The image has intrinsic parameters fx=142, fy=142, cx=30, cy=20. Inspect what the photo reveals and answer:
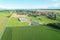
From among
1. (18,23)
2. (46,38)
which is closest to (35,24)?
(18,23)

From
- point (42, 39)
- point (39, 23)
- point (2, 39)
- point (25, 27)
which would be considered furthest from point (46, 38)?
point (39, 23)

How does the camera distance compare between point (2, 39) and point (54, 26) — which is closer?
point (2, 39)

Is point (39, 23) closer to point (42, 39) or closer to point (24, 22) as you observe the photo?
point (24, 22)

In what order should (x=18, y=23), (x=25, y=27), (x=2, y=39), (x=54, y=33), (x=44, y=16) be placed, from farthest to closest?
(x=44, y=16) < (x=18, y=23) < (x=25, y=27) < (x=54, y=33) < (x=2, y=39)

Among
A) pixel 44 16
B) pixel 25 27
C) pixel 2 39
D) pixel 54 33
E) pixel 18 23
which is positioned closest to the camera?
pixel 2 39

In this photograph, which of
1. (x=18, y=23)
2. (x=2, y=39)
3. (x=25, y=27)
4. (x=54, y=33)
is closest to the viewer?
(x=2, y=39)

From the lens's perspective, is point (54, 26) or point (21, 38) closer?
point (21, 38)

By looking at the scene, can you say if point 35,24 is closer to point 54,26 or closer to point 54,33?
point 54,26

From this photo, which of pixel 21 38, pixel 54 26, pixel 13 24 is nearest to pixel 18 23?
pixel 13 24
